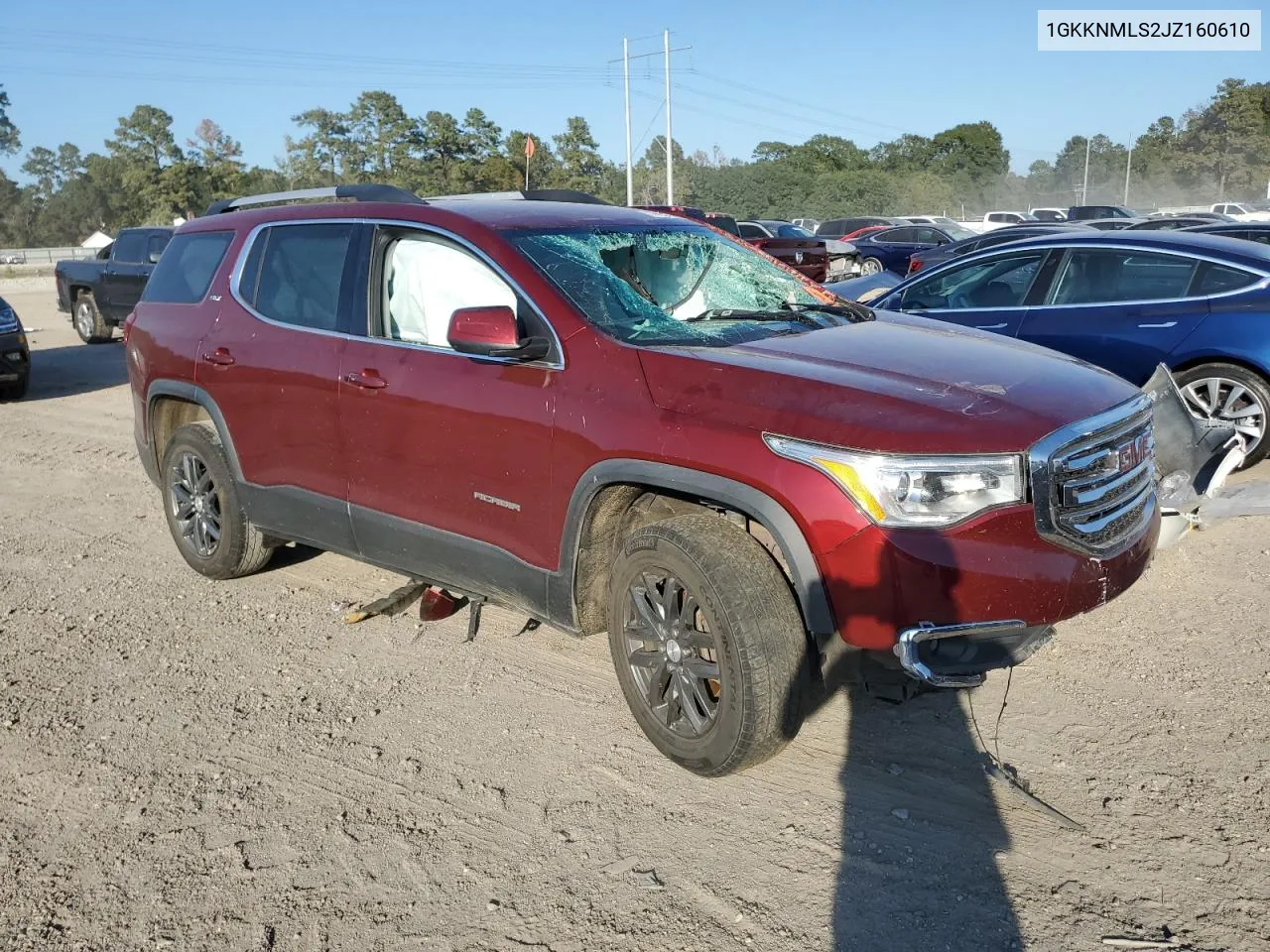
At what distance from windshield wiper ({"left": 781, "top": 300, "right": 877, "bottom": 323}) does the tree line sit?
45379 millimetres

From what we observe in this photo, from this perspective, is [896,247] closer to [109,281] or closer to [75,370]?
[109,281]

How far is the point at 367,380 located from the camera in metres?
4.37

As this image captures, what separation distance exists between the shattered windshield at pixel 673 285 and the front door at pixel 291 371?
103cm

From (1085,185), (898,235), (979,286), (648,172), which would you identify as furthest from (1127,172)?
(979,286)

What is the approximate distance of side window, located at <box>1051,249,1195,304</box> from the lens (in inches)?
280

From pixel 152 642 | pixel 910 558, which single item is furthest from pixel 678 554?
pixel 152 642

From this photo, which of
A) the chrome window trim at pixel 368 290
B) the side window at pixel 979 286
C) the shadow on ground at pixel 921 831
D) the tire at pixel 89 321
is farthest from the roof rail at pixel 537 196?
→ the tire at pixel 89 321

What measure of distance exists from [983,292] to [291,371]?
5.14 meters

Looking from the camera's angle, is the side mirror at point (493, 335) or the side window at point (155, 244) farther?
the side window at point (155, 244)

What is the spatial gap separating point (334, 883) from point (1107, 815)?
2336mm

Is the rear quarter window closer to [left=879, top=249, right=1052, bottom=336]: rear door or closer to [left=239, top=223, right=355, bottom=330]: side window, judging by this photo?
[left=879, top=249, right=1052, bottom=336]: rear door

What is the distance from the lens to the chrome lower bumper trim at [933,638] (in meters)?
3.03

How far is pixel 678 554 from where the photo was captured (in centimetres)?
339

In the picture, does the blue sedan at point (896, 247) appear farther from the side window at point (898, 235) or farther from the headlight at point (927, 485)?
the headlight at point (927, 485)
